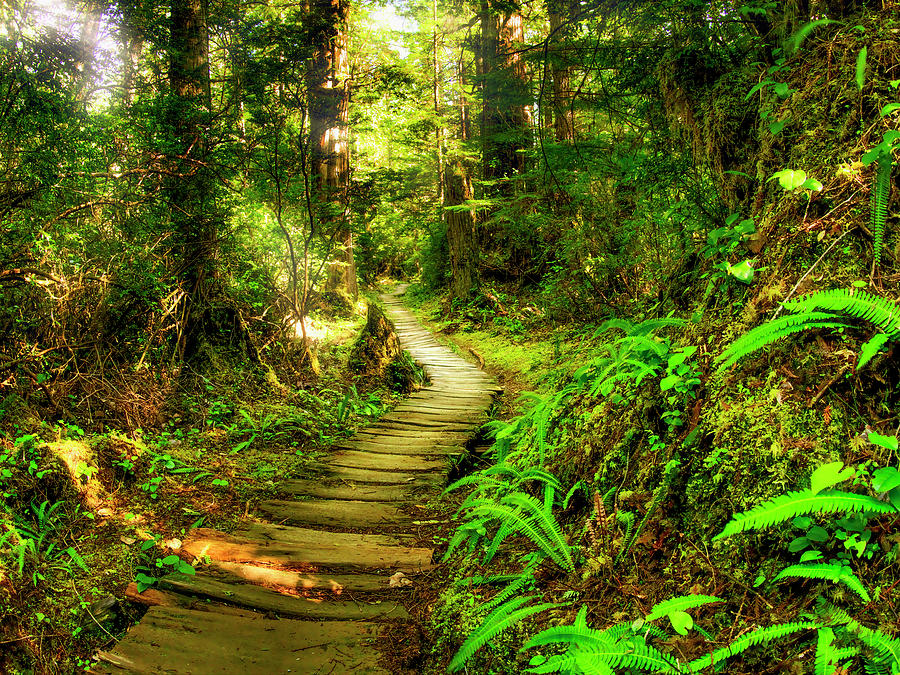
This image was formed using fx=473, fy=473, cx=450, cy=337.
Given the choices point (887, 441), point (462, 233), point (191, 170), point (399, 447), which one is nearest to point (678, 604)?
point (887, 441)

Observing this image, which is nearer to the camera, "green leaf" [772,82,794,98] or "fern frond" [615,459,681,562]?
"fern frond" [615,459,681,562]

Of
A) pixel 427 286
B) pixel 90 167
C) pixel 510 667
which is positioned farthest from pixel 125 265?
pixel 427 286

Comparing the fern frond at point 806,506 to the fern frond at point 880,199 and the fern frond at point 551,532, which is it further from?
the fern frond at point 880,199

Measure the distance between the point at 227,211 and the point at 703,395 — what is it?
6586 mm

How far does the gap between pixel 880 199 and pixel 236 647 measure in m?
4.25

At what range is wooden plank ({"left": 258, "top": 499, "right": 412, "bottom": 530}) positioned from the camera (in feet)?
14.5

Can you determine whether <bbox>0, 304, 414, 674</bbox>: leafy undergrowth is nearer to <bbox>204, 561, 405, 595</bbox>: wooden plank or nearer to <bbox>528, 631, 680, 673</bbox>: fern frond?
<bbox>204, 561, 405, 595</bbox>: wooden plank

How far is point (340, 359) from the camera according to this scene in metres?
8.92

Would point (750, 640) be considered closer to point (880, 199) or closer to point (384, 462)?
point (880, 199)

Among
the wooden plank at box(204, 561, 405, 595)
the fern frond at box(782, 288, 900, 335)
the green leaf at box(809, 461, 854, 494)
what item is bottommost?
the wooden plank at box(204, 561, 405, 595)

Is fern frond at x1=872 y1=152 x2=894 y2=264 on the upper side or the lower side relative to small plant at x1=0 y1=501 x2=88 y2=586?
upper

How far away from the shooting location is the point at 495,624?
2.35 metres

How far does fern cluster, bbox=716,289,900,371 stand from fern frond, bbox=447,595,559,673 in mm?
1552

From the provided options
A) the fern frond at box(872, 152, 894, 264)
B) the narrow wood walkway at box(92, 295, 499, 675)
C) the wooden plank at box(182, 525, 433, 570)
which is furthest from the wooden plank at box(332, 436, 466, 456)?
the fern frond at box(872, 152, 894, 264)
